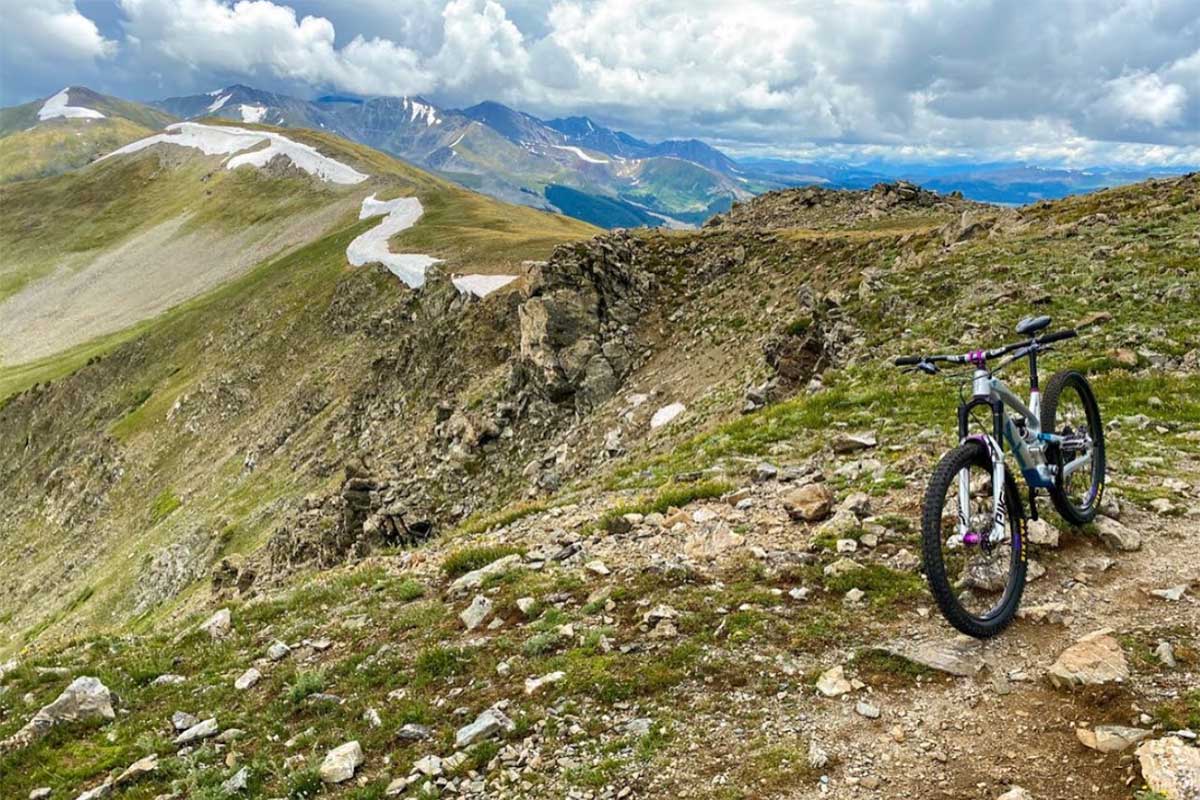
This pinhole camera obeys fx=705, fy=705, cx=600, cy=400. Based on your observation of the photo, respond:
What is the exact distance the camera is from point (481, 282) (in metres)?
57.3

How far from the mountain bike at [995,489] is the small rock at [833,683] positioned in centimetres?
116

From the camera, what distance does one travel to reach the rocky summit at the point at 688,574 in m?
6.19

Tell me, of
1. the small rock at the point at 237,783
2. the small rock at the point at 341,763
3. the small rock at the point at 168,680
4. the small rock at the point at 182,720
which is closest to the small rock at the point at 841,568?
the small rock at the point at 341,763

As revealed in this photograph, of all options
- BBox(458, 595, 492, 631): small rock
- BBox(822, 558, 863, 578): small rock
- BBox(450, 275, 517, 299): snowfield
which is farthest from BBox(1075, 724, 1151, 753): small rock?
BBox(450, 275, 517, 299): snowfield

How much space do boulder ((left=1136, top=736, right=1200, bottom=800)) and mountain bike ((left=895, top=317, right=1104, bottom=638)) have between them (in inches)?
73.0

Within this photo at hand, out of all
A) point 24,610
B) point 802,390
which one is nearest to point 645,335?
point 802,390

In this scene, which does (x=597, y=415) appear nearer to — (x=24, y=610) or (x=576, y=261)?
(x=576, y=261)

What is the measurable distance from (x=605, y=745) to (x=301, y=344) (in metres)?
69.7

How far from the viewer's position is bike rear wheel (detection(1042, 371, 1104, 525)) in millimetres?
8938

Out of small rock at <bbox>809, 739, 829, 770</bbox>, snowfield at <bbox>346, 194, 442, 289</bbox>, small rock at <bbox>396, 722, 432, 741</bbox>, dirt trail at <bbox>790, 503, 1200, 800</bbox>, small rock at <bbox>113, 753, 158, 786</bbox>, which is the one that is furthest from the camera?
snowfield at <bbox>346, 194, 442, 289</bbox>

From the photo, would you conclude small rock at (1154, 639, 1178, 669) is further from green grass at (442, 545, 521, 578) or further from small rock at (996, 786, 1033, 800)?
green grass at (442, 545, 521, 578)

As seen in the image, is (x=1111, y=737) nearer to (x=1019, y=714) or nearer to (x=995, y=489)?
(x=1019, y=714)

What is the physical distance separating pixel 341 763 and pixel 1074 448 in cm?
947

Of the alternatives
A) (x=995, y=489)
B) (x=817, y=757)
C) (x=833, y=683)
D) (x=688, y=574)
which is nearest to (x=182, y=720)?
(x=688, y=574)
